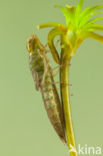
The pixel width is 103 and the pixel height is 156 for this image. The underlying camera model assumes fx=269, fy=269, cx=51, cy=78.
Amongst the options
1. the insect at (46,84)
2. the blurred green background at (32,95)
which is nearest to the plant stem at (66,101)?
the insect at (46,84)

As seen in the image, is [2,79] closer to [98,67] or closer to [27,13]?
[27,13]

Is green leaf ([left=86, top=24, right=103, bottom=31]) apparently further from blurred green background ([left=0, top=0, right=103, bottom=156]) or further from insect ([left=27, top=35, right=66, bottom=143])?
blurred green background ([left=0, top=0, right=103, bottom=156])

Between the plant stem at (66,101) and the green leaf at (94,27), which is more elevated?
the green leaf at (94,27)

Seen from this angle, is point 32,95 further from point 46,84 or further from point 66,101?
point 66,101

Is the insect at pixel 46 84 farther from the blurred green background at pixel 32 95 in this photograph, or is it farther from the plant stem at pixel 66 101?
the blurred green background at pixel 32 95

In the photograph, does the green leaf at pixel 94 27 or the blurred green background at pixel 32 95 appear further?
the blurred green background at pixel 32 95

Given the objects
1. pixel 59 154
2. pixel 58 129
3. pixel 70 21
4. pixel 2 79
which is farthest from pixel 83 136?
pixel 70 21

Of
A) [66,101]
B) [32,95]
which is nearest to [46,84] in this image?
[66,101]
